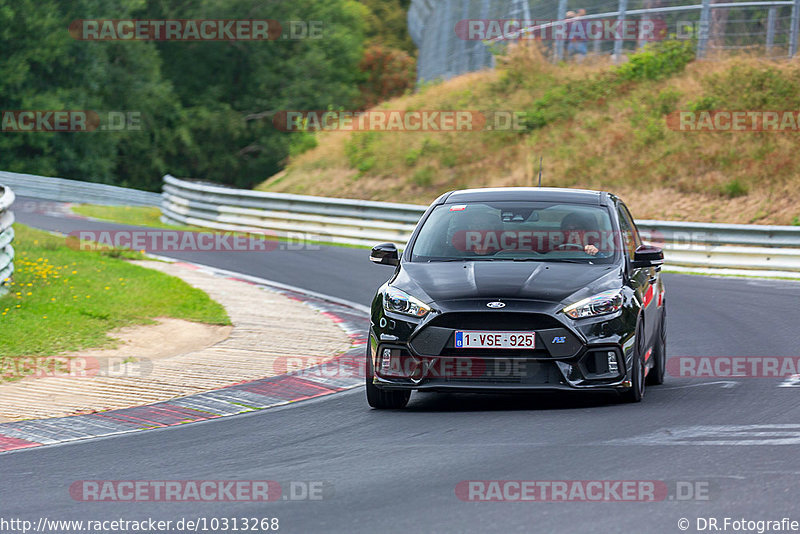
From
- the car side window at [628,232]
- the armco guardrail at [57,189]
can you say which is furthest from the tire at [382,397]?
the armco guardrail at [57,189]

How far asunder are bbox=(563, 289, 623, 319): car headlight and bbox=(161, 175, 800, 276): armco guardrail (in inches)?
492

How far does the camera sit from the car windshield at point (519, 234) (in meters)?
9.44

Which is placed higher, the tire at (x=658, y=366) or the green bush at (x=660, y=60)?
the green bush at (x=660, y=60)

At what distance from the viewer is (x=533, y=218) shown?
973 centimetres

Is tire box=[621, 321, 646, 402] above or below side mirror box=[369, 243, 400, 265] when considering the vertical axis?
below

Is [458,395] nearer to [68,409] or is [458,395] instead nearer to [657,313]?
[657,313]

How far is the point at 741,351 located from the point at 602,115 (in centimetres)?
1881

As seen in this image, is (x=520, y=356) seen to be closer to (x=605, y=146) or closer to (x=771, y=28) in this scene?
(x=771, y=28)

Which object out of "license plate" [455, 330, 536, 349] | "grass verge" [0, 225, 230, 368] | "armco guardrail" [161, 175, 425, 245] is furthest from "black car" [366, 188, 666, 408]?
"armco guardrail" [161, 175, 425, 245]

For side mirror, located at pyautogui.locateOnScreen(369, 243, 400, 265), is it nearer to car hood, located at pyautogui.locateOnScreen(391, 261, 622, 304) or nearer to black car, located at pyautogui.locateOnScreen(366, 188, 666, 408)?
black car, located at pyautogui.locateOnScreen(366, 188, 666, 408)

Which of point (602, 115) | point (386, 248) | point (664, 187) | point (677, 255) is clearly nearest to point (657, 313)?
point (386, 248)

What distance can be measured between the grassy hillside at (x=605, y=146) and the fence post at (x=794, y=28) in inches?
13.7

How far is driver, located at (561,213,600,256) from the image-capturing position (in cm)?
954

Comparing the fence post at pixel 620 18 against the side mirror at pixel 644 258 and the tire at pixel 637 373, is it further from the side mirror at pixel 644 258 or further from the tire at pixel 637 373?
the tire at pixel 637 373
